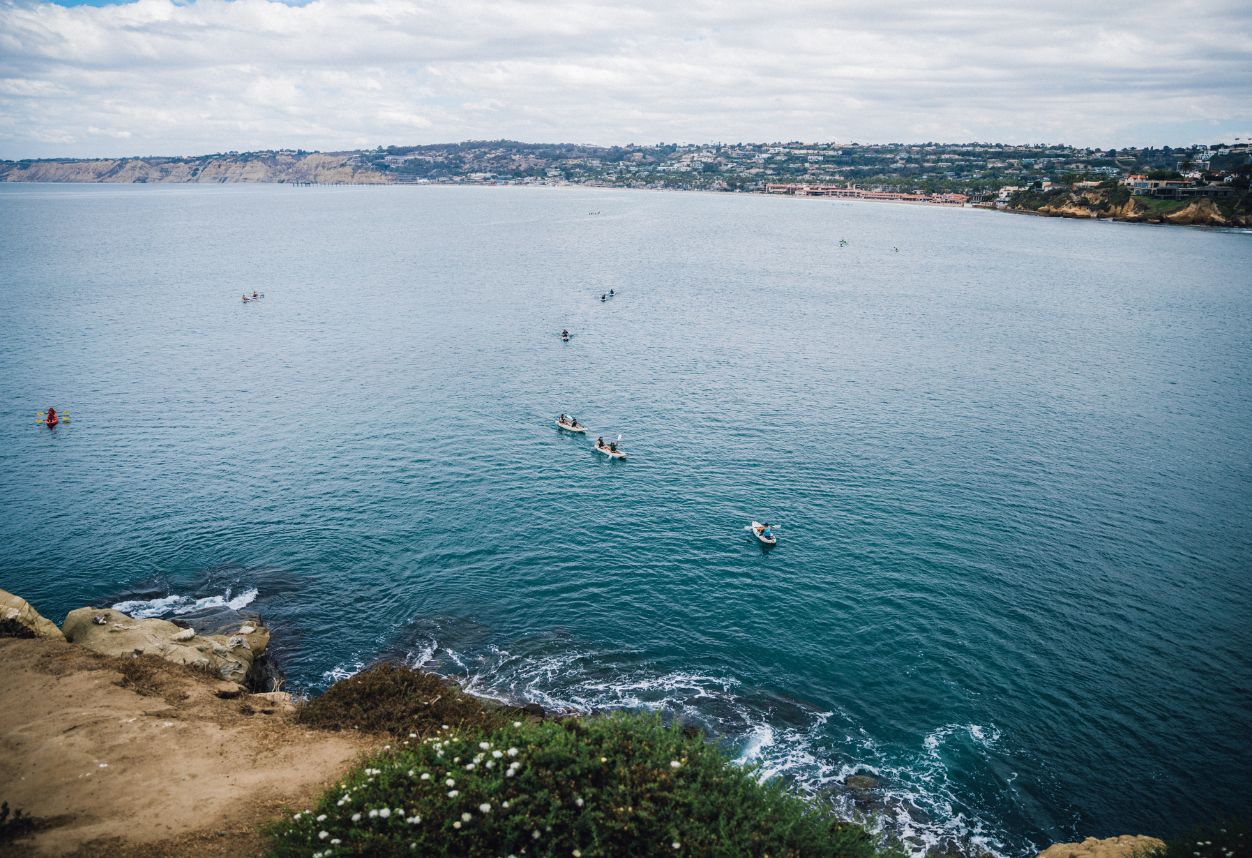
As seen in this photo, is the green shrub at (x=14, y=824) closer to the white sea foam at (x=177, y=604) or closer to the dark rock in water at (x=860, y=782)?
the white sea foam at (x=177, y=604)

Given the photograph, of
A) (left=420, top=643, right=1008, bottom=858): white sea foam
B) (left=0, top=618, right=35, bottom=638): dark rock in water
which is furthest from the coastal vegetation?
(left=420, top=643, right=1008, bottom=858): white sea foam

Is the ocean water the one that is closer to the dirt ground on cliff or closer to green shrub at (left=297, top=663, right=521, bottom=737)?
green shrub at (left=297, top=663, right=521, bottom=737)

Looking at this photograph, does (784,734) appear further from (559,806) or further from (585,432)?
(585,432)

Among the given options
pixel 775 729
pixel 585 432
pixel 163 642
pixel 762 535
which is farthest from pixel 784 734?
pixel 585 432

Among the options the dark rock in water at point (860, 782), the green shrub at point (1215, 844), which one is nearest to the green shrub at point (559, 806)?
the dark rock in water at point (860, 782)

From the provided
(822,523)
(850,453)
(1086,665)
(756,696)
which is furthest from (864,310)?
(756,696)
